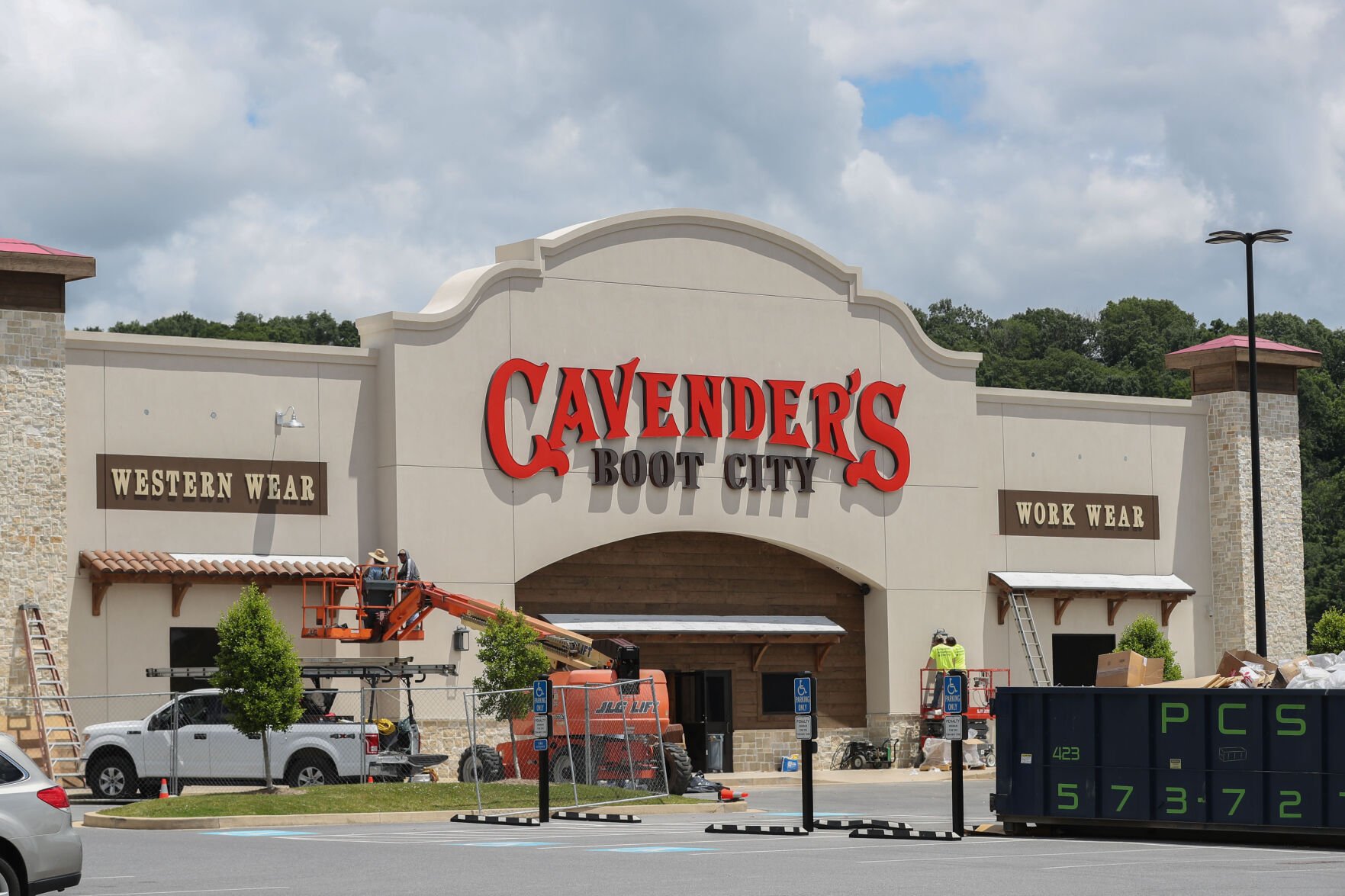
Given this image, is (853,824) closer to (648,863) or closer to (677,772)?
(648,863)

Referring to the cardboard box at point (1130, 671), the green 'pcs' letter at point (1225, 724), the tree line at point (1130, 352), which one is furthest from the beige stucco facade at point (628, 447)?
the tree line at point (1130, 352)

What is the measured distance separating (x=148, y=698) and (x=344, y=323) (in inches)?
2158

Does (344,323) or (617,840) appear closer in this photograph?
(617,840)

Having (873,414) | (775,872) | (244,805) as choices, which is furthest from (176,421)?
(775,872)

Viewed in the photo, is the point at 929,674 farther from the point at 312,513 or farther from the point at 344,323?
the point at 344,323

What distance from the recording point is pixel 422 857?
1958cm

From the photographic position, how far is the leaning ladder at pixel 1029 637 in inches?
1638

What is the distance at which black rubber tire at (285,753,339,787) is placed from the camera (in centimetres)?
2964

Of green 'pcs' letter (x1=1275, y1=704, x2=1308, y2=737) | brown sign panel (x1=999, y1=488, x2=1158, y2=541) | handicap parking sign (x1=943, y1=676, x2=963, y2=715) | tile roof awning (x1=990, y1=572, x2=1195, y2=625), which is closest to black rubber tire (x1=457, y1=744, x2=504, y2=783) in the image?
handicap parking sign (x1=943, y1=676, x2=963, y2=715)

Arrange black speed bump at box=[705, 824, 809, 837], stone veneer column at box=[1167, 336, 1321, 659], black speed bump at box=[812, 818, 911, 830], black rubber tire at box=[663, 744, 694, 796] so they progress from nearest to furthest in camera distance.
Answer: black speed bump at box=[812, 818, 911, 830] → black speed bump at box=[705, 824, 809, 837] → black rubber tire at box=[663, 744, 694, 796] → stone veneer column at box=[1167, 336, 1321, 659]

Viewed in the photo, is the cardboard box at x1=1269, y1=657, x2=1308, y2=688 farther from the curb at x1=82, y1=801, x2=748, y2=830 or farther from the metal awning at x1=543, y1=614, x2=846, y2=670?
the metal awning at x1=543, y1=614, x2=846, y2=670

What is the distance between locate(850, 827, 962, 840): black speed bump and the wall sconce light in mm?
15297

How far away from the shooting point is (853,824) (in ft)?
75.9

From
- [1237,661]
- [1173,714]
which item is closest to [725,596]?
[1237,661]
